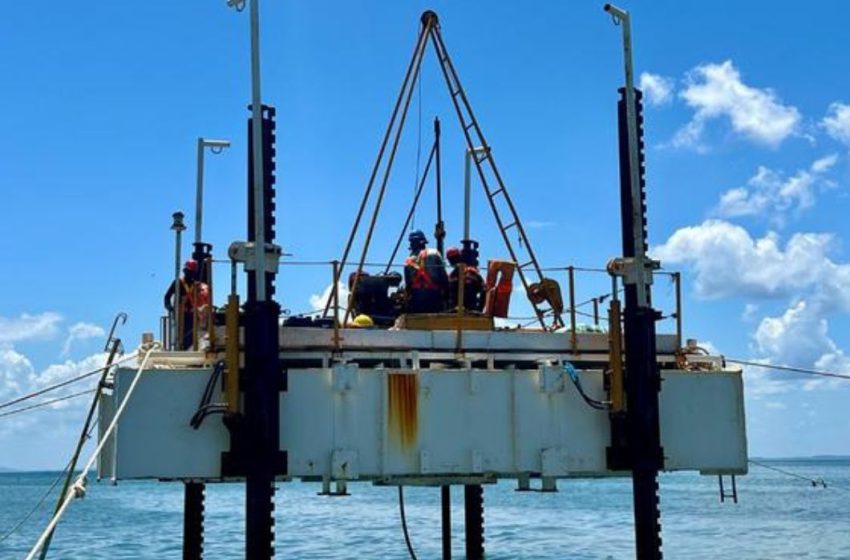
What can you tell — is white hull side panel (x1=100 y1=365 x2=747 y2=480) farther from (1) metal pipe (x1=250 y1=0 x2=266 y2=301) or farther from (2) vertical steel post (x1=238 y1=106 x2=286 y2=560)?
(1) metal pipe (x1=250 y1=0 x2=266 y2=301)

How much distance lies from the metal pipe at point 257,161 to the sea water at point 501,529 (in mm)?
24277

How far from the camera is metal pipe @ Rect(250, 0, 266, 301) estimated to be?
15164 millimetres

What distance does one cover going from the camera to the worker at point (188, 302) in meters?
19.0

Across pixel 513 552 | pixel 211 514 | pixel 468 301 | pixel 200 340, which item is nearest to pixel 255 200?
pixel 200 340

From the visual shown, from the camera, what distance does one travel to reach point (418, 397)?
52.2ft

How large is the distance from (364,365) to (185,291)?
5124 mm

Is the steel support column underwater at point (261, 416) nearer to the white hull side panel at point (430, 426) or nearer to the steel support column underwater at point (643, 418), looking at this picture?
the white hull side panel at point (430, 426)

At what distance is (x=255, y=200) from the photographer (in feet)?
50.5

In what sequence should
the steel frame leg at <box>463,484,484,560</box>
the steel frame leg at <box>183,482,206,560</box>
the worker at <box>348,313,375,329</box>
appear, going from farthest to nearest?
the steel frame leg at <box>463,484,484,560</box> < the steel frame leg at <box>183,482,206,560</box> < the worker at <box>348,313,375,329</box>

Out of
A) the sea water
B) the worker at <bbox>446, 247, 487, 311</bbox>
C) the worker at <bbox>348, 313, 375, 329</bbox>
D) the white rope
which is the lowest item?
the sea water

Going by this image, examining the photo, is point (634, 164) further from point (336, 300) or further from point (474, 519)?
point (474, 519)

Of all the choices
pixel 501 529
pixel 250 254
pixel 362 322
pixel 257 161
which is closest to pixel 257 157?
pixel 257 161

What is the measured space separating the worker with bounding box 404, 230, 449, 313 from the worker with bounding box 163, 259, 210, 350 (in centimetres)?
327

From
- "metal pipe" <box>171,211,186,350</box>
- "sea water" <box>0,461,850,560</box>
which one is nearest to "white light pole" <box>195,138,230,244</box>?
"metal pipe" <box>171,211,186,350</box>
